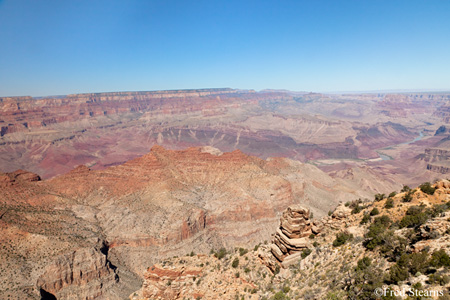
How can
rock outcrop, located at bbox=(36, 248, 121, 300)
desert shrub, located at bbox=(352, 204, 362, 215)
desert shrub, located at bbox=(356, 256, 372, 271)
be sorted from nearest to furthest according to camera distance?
desert shrub, located at bbox=(356, 256, 372, 271) < desert shrub, located at bbox=(352, 204, 362, 215) < rock outcrop, located at bbox=(36, 248, 121, 300)

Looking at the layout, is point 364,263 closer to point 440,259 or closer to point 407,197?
point 440,259

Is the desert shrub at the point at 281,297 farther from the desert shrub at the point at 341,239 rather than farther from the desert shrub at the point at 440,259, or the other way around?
the desert shrub at the point at 440,259

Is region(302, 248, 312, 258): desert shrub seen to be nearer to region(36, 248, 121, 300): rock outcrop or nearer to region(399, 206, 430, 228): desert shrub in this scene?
region(399, 206, 430, 228): desert shrub

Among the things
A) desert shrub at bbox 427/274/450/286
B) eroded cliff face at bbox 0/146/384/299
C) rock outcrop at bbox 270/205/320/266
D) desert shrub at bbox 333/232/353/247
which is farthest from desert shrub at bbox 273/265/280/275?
eroded cliff face at bbox 0/146/384/299

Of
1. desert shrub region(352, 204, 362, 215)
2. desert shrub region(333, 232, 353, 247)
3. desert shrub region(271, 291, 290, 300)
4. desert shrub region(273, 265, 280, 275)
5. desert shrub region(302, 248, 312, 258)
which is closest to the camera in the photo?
desert shrub region(271, 291, 290, 300)

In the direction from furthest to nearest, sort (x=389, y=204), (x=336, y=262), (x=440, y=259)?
(x=389, y=204), (x=336, y=262), (x=440, y=259)

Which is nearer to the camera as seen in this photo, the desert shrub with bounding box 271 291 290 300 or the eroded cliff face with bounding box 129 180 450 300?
the eroded cliff face with bounding box 129 180 450 300

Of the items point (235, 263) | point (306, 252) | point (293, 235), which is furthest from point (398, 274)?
point (235, 263)

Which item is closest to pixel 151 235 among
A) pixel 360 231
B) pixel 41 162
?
pixel 360 231

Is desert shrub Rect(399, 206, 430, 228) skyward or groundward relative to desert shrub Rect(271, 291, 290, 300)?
skyward

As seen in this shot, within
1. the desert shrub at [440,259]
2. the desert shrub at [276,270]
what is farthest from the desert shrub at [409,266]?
the desert shrub at [276,270]

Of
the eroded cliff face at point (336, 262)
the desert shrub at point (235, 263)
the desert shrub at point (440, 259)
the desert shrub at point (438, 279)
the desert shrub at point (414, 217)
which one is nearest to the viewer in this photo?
the desert shrub at point (438, 279)

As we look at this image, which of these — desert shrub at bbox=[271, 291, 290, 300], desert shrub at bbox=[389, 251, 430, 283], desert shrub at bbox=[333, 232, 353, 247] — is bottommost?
desert shrub at bbox=[271, 291, 290, 300]
